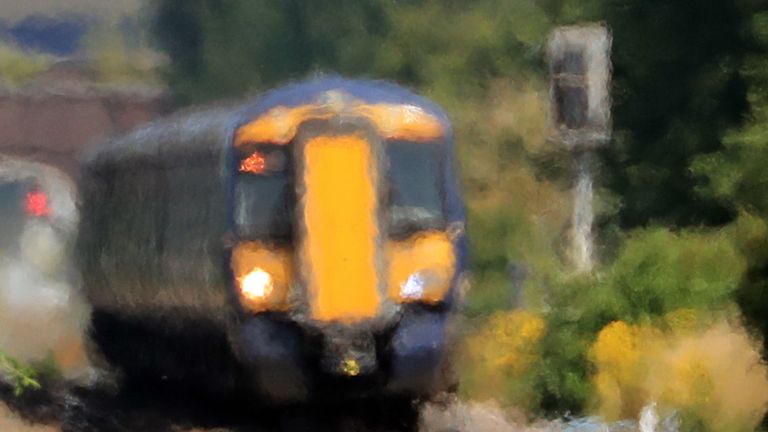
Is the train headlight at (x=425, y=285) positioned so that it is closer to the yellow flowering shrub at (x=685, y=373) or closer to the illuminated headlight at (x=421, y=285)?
the illuminated headlight at (x=421, y=285)

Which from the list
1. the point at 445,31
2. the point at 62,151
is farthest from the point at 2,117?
the point at 445,31

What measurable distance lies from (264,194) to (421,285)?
148cm

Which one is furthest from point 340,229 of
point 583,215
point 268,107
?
point 583,215

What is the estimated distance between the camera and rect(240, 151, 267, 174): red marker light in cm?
1333

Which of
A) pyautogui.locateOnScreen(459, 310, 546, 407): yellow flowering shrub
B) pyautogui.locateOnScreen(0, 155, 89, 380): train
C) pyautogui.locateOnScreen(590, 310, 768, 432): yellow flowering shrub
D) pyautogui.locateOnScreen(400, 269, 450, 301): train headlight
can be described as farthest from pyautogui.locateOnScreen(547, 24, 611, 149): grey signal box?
pyautogui.locateOnScreen(0, 155, 89, 380): train

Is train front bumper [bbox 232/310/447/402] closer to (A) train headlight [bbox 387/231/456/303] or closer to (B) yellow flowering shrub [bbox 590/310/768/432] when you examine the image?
(A) train headlight [bbox 387/231/456/303]

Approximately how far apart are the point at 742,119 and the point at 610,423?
1217 cm

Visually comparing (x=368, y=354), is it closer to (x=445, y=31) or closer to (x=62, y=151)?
(x=445, y=31)

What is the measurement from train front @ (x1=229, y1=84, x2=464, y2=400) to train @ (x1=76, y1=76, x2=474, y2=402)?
11 millimetres

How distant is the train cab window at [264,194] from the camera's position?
13164 millimetres

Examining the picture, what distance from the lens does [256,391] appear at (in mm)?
13539

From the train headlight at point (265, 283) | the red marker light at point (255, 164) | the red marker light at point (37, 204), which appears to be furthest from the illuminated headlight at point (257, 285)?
the red marker light at point (37, 204)

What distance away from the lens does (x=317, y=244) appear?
12.9 m

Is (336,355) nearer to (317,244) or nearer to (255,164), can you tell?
(317,244)
